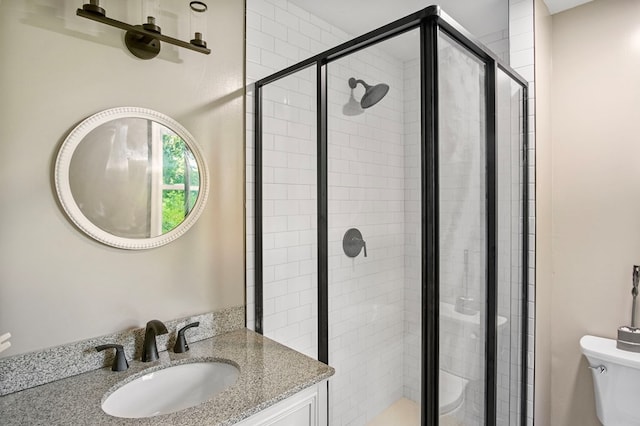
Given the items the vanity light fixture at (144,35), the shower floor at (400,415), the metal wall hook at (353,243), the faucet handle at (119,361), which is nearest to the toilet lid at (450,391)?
the shower floor at (400,415)

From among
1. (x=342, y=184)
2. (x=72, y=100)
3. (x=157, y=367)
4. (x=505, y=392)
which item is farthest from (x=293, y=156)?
(x=505, y=392)

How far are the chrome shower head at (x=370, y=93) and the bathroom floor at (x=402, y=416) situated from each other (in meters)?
1.19

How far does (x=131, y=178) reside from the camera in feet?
4.88

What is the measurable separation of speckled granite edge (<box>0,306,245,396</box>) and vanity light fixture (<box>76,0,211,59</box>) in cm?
115

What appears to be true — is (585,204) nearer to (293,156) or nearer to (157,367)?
(293,156)

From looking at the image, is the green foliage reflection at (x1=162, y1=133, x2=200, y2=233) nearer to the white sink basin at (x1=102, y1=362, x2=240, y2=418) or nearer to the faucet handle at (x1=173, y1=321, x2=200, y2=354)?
the faucet handle at (x1=173, y1=321, x2=200, y2=354)

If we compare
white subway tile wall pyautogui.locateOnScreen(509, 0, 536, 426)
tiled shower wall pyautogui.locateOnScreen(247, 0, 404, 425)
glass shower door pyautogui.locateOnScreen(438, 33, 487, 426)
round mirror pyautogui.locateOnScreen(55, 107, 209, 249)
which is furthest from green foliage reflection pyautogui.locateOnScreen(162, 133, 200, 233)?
white subway tile wall pyautogui.locateOnScreen(509, 0, 536, 426)

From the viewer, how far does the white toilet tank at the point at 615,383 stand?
5.81ft

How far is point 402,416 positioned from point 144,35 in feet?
6.05

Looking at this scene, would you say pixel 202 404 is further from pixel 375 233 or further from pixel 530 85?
pixel 530 85

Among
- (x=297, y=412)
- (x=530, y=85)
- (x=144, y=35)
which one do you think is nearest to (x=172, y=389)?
(x=297, y=412)

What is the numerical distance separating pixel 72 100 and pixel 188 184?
20.6 inches

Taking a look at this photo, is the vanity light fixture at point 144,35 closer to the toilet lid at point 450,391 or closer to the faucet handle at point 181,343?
the faucet handle at point 181,343

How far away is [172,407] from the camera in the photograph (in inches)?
55.5
